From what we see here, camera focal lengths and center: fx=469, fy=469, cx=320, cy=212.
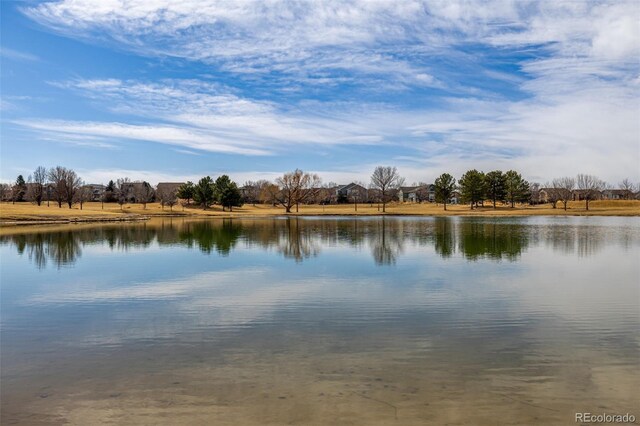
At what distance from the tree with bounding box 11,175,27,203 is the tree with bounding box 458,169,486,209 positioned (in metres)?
116

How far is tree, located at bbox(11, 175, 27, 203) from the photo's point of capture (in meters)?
129

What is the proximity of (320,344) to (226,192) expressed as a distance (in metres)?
103

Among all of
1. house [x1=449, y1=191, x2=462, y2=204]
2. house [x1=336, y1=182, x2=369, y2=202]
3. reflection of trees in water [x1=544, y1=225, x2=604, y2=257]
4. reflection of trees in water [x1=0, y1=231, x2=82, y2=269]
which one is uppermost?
house [x1=336, y1=182, x2=369, y2=202]

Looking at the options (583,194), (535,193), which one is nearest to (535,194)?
(535,193)

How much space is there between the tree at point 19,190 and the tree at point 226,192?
58.7 m

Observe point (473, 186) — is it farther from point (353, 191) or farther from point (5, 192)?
point (5, 192)

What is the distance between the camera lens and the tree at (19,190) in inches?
5084

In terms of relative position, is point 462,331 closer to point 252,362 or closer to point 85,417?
point 252,362

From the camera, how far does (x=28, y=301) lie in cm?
1523

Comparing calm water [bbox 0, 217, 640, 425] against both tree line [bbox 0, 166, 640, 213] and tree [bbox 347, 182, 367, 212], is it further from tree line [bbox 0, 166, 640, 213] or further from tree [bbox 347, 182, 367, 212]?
tree [bbox 347, 182, 367, 212]

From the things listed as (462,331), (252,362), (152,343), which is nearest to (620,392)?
(462,331)

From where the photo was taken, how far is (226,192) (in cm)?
11062

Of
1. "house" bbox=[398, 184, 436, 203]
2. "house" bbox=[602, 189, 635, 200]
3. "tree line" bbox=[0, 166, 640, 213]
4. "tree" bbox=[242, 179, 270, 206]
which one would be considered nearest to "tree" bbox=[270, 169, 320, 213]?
"tree line" bbox=[0, 166, 640, 213]

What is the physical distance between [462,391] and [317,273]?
12.9m
